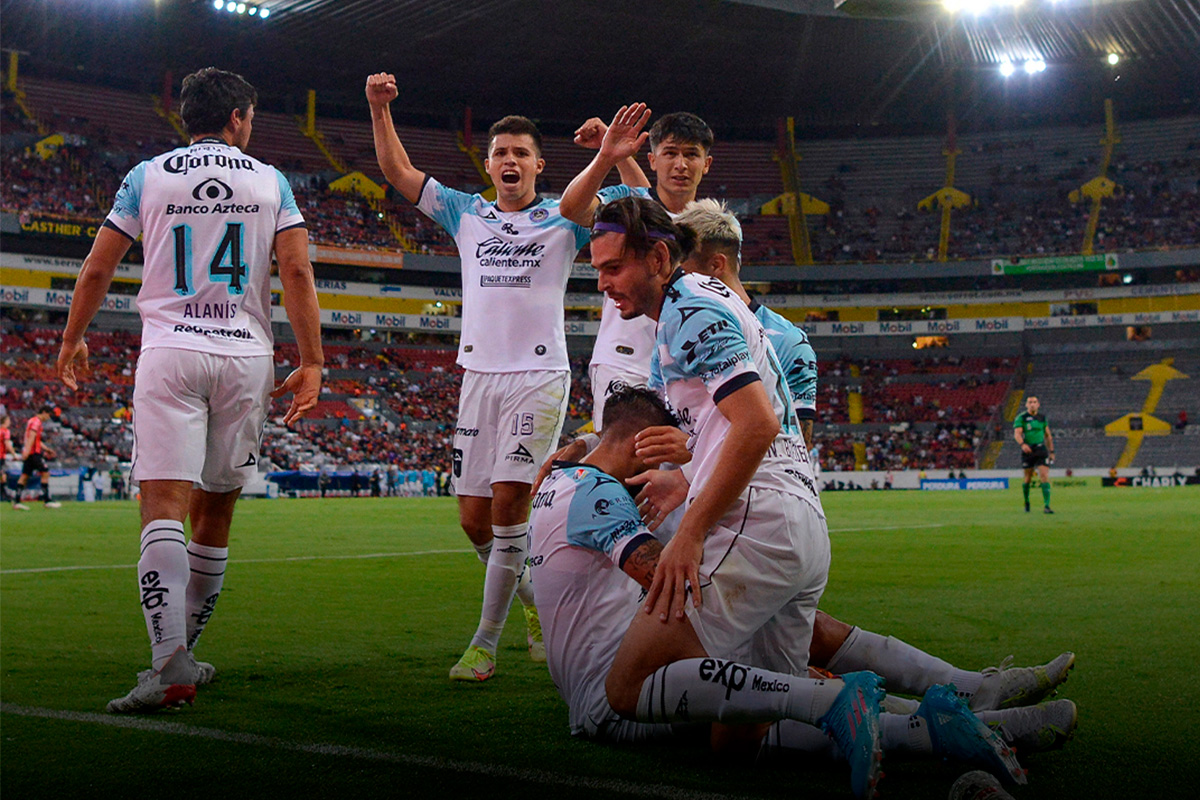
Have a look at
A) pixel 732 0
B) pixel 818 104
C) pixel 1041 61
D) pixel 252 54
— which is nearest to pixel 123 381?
pixel 252 54

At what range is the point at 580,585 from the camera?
367 centimetres

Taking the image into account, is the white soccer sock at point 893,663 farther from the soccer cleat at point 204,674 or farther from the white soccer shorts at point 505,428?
the soccer cleat at point 204,674

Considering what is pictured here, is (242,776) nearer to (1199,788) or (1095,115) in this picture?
(1199,788)

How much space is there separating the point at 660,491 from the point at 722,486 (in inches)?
23.3

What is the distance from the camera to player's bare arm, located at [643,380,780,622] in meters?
3.09

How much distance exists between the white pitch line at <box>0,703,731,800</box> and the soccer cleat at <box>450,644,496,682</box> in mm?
1279

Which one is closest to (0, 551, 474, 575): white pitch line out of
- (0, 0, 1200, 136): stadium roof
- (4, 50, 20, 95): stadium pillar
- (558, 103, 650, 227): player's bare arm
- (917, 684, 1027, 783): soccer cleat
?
(558, 103, 650, 227): player's bare arm

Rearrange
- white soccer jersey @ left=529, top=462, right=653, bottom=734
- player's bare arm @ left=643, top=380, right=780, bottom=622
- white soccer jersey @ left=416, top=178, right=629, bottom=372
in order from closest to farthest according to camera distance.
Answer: player's bare arm @ left=643, top=380, right=780, bottom=622 → white soccer jersey @ left=529, top=462, right=653, bottom=734 → white soccer jersey @ left=416, top=178, right=629, bottom=372

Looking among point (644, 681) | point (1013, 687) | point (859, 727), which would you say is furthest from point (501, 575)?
point (859, 727)

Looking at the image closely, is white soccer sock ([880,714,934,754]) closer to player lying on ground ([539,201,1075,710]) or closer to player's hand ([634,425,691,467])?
player lying on ground ([539,201,1075,710])

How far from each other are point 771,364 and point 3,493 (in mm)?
26711

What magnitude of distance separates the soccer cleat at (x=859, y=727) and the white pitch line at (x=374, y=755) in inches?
13.8

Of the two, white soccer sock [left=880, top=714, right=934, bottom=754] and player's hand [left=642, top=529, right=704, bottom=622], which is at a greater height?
player's hand [left=642, top=529, right=704, bottom=622]

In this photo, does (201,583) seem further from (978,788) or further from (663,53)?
(663,53)
